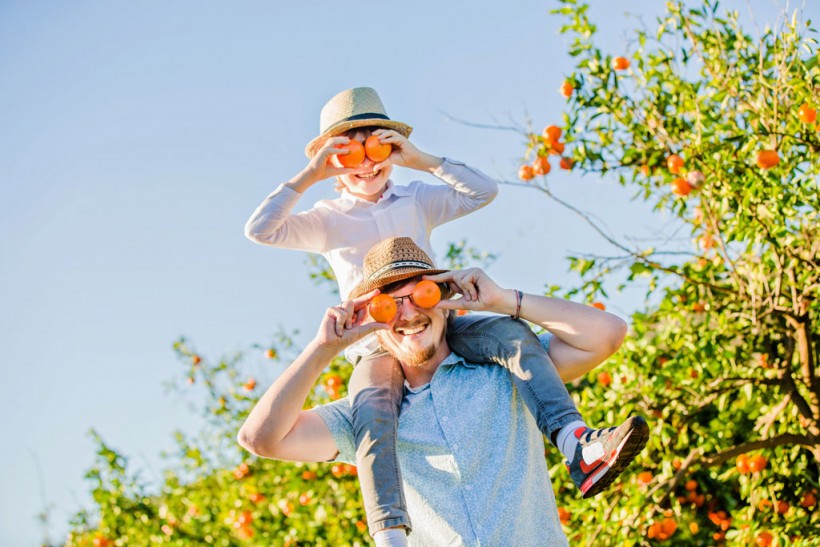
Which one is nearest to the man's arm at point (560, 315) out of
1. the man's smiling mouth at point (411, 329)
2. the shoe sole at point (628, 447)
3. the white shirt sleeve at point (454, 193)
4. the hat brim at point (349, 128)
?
the man's smiling mouth at point (411, 329)

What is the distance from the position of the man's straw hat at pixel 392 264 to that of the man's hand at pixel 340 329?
0.09 m

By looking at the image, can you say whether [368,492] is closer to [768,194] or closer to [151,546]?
[768,194]

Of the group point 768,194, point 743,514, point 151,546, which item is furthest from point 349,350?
point 151,546

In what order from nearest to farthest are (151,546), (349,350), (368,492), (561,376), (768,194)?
(368,492) → (561,376) → (349,350) → (768,194) → (151,546)

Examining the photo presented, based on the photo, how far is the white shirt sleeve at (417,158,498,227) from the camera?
2721 millimetres

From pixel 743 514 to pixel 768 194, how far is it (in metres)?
1.48

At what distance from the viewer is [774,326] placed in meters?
3.93

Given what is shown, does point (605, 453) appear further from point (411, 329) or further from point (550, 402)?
point (411, 329)

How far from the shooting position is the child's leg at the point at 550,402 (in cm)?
201

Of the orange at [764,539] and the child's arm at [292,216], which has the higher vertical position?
the child's arm at [292,216]

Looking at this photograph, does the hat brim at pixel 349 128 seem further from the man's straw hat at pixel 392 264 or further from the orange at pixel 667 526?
the orange at pixel 667 526

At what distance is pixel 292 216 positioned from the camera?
266cm

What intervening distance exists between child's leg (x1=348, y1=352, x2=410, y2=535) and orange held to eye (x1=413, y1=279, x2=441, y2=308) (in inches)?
9.7

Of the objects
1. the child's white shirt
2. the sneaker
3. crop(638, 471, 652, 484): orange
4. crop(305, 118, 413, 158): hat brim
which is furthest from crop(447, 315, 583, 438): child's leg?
crop(638, 471, 652, 484): orange
